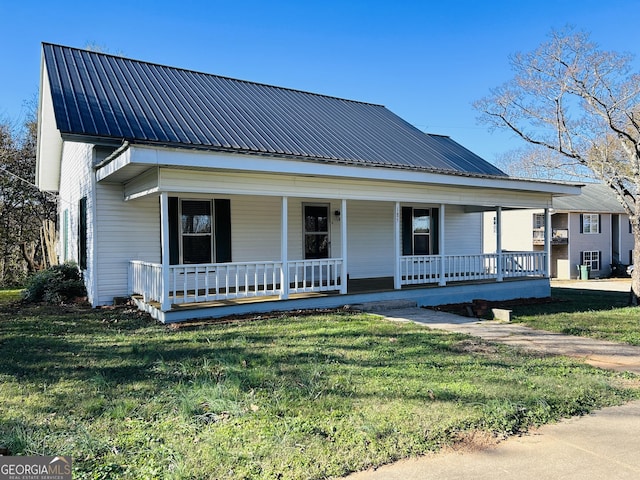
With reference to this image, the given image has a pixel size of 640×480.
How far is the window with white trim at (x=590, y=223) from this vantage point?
29475 mm

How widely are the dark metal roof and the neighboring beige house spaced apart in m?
15.5

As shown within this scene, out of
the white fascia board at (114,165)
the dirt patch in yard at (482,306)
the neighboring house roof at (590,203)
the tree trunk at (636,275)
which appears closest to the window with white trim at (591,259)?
the neighboring house roof at (590,203)

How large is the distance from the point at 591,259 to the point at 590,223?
2407 millimetres

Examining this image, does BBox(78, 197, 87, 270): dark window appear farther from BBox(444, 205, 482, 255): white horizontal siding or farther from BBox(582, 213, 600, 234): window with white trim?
BBox(582, 213, 600, 234): window with white trim

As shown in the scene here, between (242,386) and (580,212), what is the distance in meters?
30.0

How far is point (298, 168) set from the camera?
8711 millimetres

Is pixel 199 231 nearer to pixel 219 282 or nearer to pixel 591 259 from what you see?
pixel 219 282

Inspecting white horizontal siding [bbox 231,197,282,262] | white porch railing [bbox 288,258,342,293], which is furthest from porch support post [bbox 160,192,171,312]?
white horizontal siding [bbox 231,197,282,262]

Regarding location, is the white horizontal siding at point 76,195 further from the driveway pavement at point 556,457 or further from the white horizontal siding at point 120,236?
the driveway pavement at point 556,457

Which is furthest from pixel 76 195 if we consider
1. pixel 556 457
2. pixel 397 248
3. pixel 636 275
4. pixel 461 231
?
pixel 636 275

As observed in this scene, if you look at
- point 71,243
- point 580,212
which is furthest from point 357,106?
point 580,212

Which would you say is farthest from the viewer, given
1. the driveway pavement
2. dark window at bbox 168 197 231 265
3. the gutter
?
dark window at bbox 168 197 231 265

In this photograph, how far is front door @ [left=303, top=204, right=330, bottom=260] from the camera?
12.0 m

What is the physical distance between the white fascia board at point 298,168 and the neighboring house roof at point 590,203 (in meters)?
18.3
